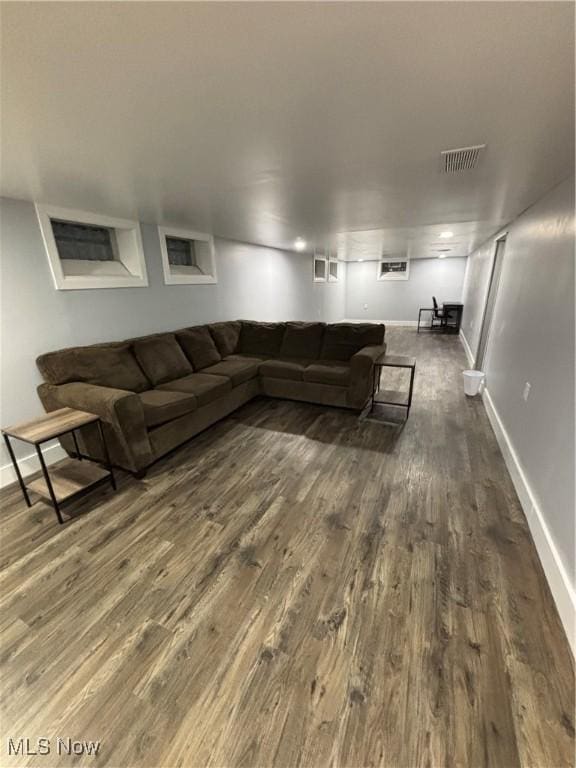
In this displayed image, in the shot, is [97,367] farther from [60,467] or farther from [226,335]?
[226,335]

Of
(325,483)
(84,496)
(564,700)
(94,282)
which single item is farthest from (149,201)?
(564,700)

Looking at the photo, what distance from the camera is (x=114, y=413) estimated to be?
7.25 feet

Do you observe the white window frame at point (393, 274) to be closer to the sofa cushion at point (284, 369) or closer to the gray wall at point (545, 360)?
the gray wall at point (545, 360)

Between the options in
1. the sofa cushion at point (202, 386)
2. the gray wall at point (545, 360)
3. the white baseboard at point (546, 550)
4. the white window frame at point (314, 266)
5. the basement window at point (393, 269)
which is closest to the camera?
the white baseboard at point (546, 550)

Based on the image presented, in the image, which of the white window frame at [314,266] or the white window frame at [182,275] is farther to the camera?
the white window frame at [314,266]

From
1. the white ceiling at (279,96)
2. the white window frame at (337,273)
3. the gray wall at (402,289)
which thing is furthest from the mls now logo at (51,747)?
the gray wall at (402,289)

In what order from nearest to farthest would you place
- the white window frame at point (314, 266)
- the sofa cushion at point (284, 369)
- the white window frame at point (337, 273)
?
1. the sofa cushion at point (284, 369)
2. the white window frame at point (314, 266)
3. the white window frame at point (337, 273)

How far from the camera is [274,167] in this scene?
187 centimetres

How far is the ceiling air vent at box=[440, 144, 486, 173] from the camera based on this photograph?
5.43 ft

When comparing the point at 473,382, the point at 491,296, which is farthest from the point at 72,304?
the point at 491,296

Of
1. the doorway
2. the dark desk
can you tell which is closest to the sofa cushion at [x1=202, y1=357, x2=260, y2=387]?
the doorway

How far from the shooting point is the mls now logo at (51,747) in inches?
40.5

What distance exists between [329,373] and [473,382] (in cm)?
192

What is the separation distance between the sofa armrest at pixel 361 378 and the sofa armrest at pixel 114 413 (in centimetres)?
207
